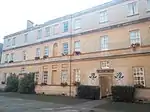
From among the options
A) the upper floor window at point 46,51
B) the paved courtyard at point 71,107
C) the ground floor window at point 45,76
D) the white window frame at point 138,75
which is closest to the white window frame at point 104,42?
the white window frame at point 138,75

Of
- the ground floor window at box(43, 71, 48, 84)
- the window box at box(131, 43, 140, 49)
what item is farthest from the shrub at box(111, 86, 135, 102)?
the ground floor window at box(43, 71, 48, 84)

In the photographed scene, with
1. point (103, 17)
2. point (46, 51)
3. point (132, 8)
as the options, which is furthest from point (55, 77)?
point (132, 8)

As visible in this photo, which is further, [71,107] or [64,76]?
[64,76]

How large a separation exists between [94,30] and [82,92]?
8241 mm

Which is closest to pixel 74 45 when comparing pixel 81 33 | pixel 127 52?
pixel 81 33

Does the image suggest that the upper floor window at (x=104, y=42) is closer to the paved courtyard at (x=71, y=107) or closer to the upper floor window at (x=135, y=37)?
the upper floor window at (x=135, y=37)

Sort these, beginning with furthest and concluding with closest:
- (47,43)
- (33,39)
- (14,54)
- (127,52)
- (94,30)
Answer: (14,54)
(33,39)
(47,43)
(94,30)
(127,52)

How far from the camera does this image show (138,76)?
2073 cm

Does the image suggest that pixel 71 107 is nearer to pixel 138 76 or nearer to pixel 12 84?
pixel 138 76

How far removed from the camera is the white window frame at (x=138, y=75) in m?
20.4

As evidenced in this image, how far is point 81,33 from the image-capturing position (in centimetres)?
2723

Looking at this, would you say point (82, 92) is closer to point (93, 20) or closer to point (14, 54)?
point (93, 20)

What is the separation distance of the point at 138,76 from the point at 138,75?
0.11m

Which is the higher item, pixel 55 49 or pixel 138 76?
pixel 55 49
